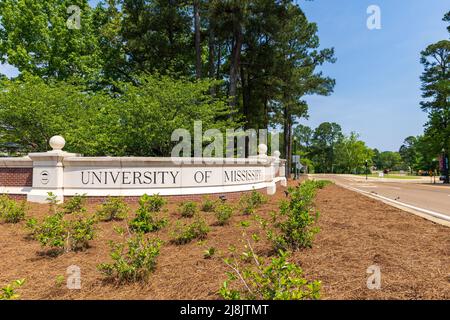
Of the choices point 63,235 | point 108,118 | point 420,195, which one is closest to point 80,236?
point 63,235

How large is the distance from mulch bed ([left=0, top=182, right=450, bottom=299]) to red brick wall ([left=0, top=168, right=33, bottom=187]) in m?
3.17

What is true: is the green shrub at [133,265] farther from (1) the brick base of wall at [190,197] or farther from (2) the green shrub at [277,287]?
(1) the brick base of wall at [190,197]

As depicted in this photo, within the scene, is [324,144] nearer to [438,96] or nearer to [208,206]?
[438,96]

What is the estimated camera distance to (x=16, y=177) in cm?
925

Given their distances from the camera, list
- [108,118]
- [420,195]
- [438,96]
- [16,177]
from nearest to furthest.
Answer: [16,177] < [108,118] < [420,195] < [438,96]

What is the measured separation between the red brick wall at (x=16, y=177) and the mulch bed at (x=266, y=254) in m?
3.17

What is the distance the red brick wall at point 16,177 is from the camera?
913 centimetres

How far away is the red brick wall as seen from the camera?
9133 millimetres

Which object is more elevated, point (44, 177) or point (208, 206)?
point (44, 177)

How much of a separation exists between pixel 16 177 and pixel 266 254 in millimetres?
8425

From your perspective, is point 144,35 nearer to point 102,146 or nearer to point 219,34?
point 219,34

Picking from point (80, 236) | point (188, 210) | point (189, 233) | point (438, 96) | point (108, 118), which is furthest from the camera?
point (438, 96)

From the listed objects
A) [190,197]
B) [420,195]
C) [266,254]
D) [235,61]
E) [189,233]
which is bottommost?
[420,195]

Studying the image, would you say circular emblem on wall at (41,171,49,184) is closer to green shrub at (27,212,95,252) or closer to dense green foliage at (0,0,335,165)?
dense green foliage at (0,0,335,165)
